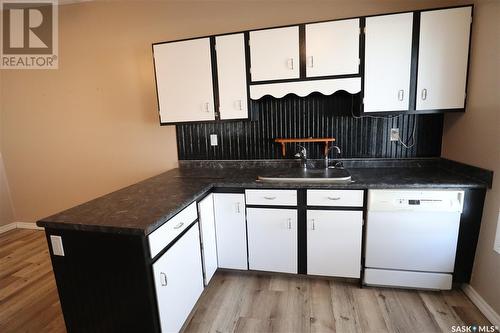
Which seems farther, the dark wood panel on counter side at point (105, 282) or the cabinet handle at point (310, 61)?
the cabinet handle at point (310, 61)

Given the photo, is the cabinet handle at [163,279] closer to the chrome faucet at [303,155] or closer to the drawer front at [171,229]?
the drawer front at [171,229]

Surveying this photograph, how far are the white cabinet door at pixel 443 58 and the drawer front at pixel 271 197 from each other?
1.21m

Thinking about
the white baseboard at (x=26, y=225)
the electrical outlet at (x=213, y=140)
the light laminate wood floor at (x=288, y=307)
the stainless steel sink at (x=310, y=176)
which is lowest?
the light laminate wood floor at (x=288, y=307)

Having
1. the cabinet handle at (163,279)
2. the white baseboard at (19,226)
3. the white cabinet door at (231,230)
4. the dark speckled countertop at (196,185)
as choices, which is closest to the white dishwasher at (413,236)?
the dark speckled countertop at (196,185)

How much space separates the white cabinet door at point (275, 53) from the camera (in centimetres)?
196

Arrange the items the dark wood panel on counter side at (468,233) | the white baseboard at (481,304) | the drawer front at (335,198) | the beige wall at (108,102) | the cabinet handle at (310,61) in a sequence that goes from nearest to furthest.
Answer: the white baseboard at (481,304) < the dark wood panel on counter side at (468,233) < the drawer front at (335,198) < the cabinet handle at (310,61) < the beige wall at (108,102)

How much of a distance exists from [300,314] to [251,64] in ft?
6.36

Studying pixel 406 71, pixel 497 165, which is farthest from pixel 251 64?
pixel 497 165

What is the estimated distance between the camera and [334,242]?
190 cm

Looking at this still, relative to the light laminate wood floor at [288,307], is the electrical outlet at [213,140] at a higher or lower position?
higher

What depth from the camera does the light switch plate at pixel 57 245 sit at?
1.28m

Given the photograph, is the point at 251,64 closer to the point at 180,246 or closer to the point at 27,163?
the point at 180,246

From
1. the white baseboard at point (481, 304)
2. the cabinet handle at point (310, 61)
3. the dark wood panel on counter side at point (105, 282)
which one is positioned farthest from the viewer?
the cabinet handle at point (310, 61)

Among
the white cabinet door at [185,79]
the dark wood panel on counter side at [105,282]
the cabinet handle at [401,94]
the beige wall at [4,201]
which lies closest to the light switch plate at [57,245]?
the dark wood panel on counter side at [105,282]
